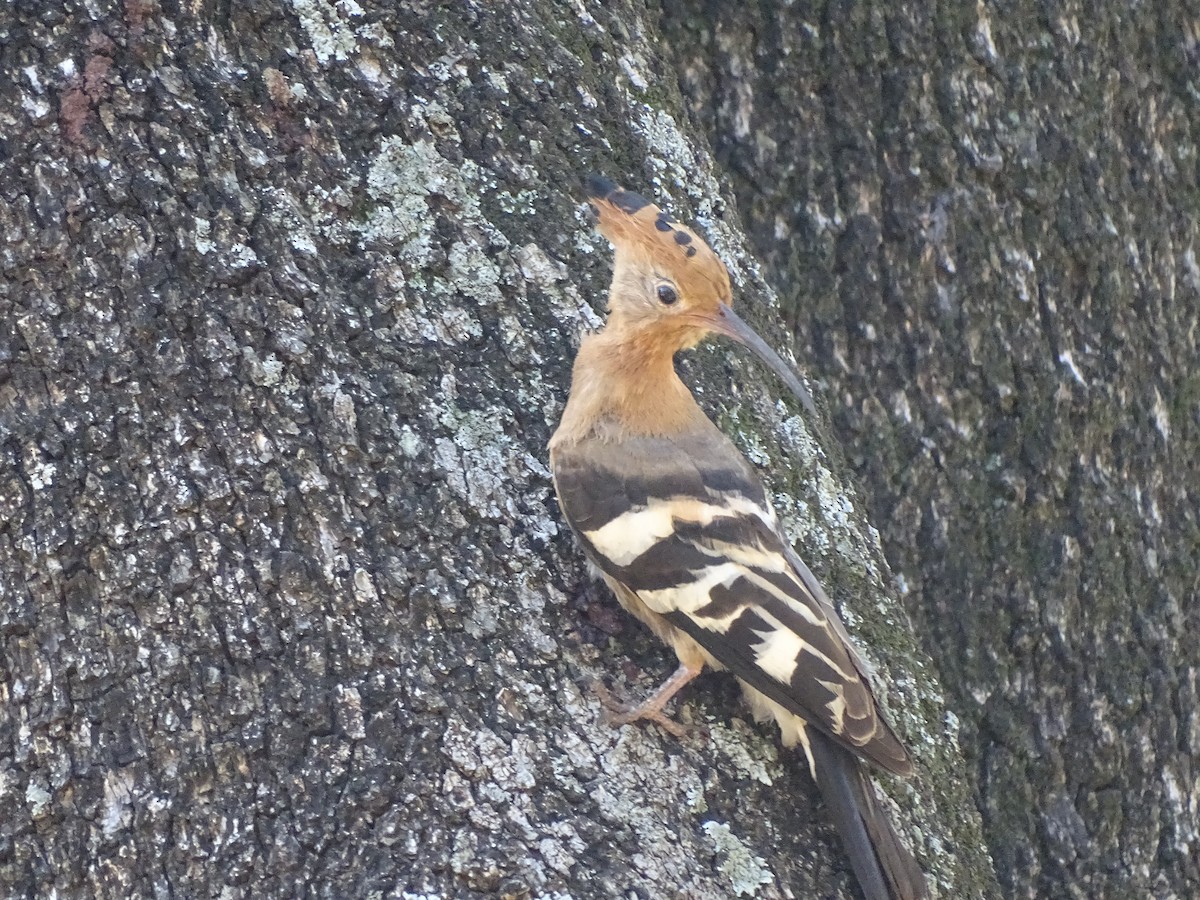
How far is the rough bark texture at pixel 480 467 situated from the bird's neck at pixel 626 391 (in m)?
0.07

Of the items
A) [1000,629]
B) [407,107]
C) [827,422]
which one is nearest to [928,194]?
[827,422]

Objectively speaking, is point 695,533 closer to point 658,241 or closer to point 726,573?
point 726,573

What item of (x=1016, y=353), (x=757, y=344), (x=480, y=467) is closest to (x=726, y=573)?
(x=757, y=344)

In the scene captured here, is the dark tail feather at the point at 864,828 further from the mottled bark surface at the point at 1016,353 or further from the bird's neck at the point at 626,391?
the mottled bark surface at the point at 1016,353

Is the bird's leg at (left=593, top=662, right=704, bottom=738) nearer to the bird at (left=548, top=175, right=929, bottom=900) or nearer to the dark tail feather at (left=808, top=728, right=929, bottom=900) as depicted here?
the bird at (left=548, top=175, right=929, bottom=900)

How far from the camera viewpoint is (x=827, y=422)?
2482mm

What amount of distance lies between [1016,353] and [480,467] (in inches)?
49.7

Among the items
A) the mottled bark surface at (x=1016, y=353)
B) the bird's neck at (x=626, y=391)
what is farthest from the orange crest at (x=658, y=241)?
the mottled bark surface at (x=1016, y=353)

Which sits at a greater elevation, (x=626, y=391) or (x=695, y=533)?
(x=626, y=391)

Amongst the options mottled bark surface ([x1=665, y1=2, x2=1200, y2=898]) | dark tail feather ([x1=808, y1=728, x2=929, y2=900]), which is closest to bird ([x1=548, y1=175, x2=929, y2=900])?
dark tail feather ([x1=808, y1=728, x2=929, y2=900])

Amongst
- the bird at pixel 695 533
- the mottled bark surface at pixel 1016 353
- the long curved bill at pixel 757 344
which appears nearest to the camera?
the bird at pixel 695 533

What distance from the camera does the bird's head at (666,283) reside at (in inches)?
86.8

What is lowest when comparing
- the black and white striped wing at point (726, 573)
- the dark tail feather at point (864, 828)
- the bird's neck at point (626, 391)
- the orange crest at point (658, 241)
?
the dark tail feather at point (864, 828)

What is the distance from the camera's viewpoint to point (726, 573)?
7.26 feet
